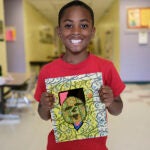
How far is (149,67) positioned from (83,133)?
6.94m

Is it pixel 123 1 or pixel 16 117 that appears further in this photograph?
pixel 123 1

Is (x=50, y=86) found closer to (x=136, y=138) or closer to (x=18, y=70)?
(x=136, y=138)

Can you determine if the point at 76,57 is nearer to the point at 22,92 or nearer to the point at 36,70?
the point at 22,92

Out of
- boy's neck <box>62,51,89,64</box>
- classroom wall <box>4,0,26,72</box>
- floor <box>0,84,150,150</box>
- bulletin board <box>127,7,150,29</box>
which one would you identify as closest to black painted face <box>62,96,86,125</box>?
boy's neck <box>62,51,89,64</box>

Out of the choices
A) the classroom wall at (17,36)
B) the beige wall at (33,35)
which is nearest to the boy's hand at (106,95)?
the classroom wall at (17,36)

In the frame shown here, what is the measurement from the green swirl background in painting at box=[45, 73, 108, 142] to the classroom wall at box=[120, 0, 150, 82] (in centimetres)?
689

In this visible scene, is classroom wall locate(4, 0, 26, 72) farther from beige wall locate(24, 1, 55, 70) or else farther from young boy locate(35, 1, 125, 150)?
young boy locate(35, 1, 125, 150)

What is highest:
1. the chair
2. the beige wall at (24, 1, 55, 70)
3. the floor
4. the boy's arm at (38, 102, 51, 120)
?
the beige wall at (24, 1, 55, 70)

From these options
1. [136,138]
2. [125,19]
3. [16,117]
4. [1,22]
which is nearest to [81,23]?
[136,138]

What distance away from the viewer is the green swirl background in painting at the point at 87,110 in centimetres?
109

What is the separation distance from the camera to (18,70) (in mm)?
8242

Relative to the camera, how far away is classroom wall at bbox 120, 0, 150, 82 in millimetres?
7699

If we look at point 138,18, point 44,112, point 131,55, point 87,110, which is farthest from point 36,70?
point 87,110

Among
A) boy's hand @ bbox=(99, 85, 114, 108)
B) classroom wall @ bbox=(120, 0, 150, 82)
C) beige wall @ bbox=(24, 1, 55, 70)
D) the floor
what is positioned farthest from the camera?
beige wall @ bbox=(24, 1, 55, 70)
